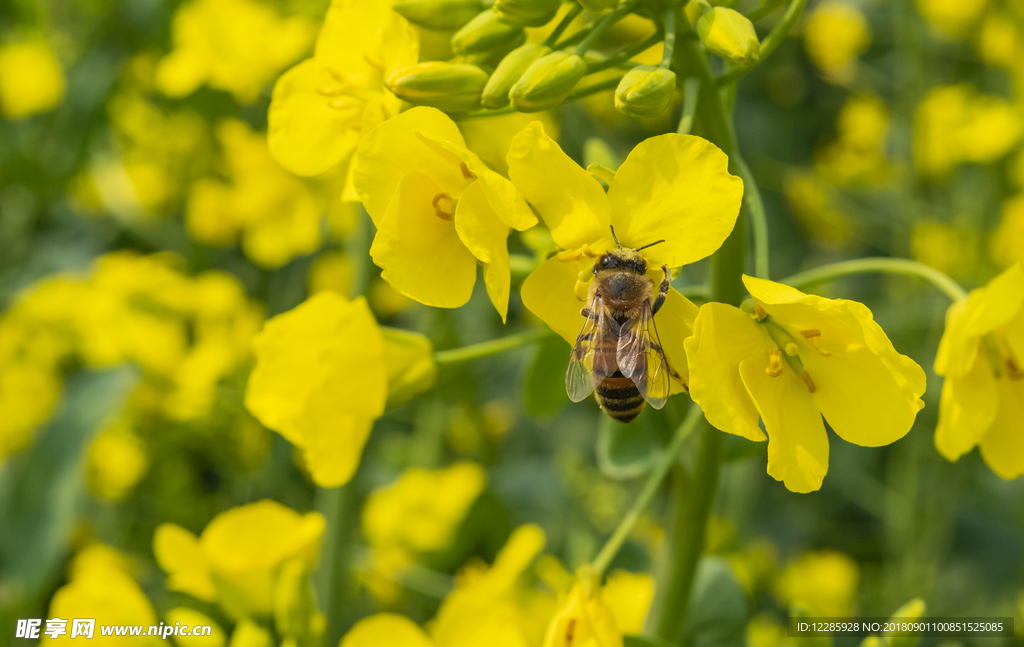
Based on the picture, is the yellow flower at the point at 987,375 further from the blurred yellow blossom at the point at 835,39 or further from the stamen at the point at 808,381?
the blurred yellow blossom at the point at 835,39

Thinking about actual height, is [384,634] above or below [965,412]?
below

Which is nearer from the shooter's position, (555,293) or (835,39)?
(555,293)

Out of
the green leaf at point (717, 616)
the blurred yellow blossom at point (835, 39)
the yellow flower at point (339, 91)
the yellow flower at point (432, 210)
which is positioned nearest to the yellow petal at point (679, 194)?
the yellow flower at point (432, 210)

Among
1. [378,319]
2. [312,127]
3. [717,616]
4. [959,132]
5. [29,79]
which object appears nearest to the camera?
[312,127]

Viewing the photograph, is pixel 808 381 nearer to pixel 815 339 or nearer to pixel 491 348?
pixel 815 339

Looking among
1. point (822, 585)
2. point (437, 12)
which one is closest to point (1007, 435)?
point (437, 12)

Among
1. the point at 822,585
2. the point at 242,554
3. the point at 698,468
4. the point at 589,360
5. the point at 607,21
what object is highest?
the point at 607,21

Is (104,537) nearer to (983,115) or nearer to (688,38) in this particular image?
(688,38)

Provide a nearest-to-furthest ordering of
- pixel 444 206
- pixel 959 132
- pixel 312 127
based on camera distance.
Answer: pixel 444 206 → pixel 312 127 → pixel 959 132
